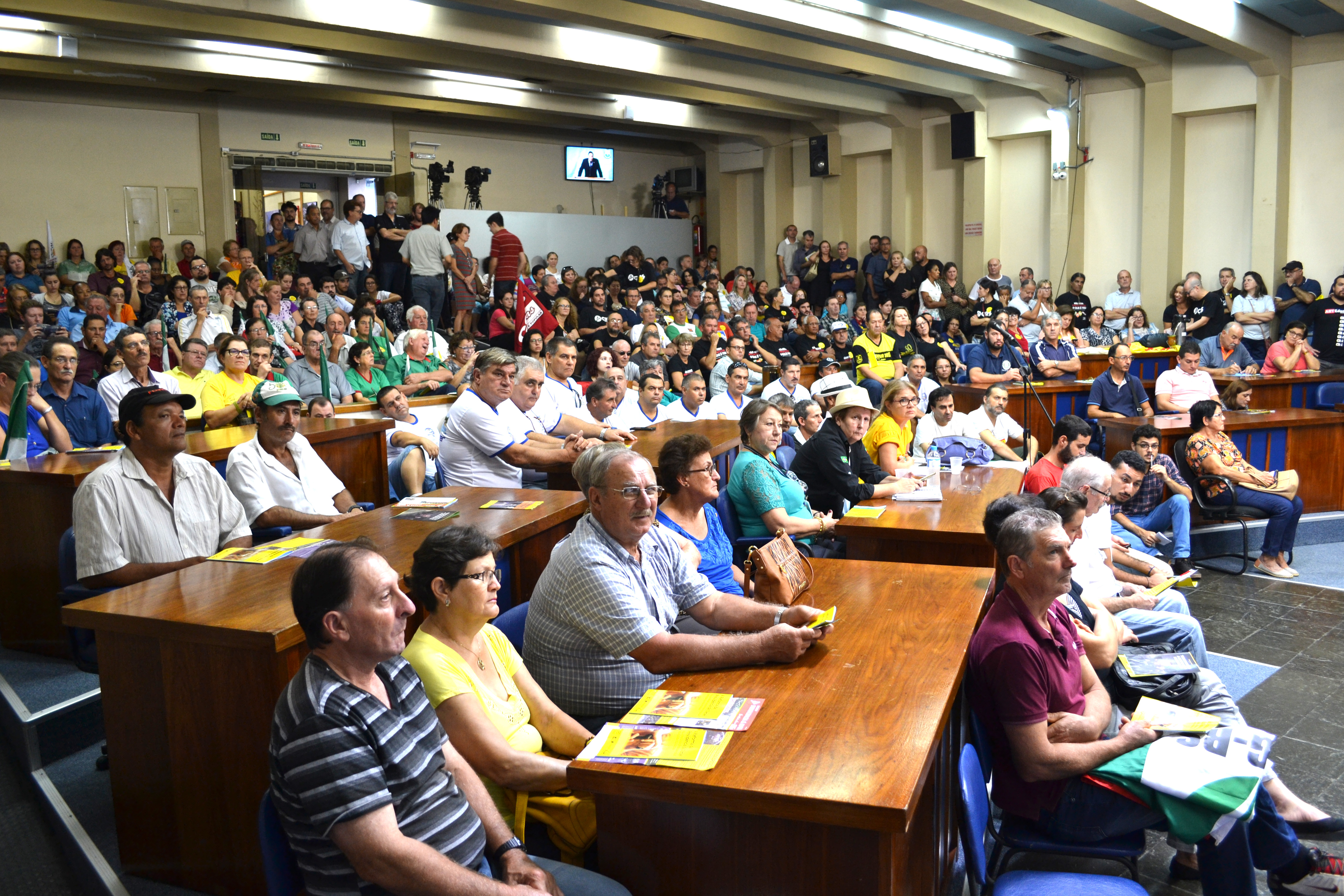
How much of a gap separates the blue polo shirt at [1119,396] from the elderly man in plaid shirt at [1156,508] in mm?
1993

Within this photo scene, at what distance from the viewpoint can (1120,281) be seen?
12453 millimetres

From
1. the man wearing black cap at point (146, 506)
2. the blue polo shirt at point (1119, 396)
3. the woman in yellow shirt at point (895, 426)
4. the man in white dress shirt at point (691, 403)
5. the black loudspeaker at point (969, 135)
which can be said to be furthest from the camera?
the black loudspeaker at point (969, 135)

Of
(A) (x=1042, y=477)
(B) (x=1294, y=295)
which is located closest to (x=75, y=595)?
(A) (x=1042, y=477)

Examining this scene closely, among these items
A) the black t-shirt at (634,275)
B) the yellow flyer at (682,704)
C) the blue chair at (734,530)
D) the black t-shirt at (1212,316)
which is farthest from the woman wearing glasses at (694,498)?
the black t-shirt at (1212,316)

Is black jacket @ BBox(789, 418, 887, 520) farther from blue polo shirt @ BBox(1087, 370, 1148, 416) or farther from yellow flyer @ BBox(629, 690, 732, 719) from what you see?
blue polo shirt @ BBox(1087, 370, 1148, 416)

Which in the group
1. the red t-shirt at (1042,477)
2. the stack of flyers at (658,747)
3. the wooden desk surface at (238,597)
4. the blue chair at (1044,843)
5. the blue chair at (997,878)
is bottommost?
the blue chair at (1044,843)

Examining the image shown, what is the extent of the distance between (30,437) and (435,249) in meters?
6.62

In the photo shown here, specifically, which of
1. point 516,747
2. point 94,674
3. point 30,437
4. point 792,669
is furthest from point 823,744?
point 30,437

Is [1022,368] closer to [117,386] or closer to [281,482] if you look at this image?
[281,482]

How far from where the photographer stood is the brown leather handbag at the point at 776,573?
282 centimetres

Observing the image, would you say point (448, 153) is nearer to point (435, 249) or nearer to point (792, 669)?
point (435, 249)

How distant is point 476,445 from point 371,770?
10.6ft

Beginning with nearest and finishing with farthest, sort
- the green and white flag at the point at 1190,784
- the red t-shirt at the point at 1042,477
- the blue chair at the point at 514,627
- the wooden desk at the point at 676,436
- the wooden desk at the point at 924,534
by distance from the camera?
the green and white flag at the point at 1190,784, the blue chair at the point at 514,627, the wooden desk at the point at 924,534, the red t-shirt at the point at 1042,477, the wooden desk at the point at 676,436

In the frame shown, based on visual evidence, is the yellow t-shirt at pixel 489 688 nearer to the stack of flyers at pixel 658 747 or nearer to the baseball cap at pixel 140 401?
the stack of flyers at pixel 658 747
